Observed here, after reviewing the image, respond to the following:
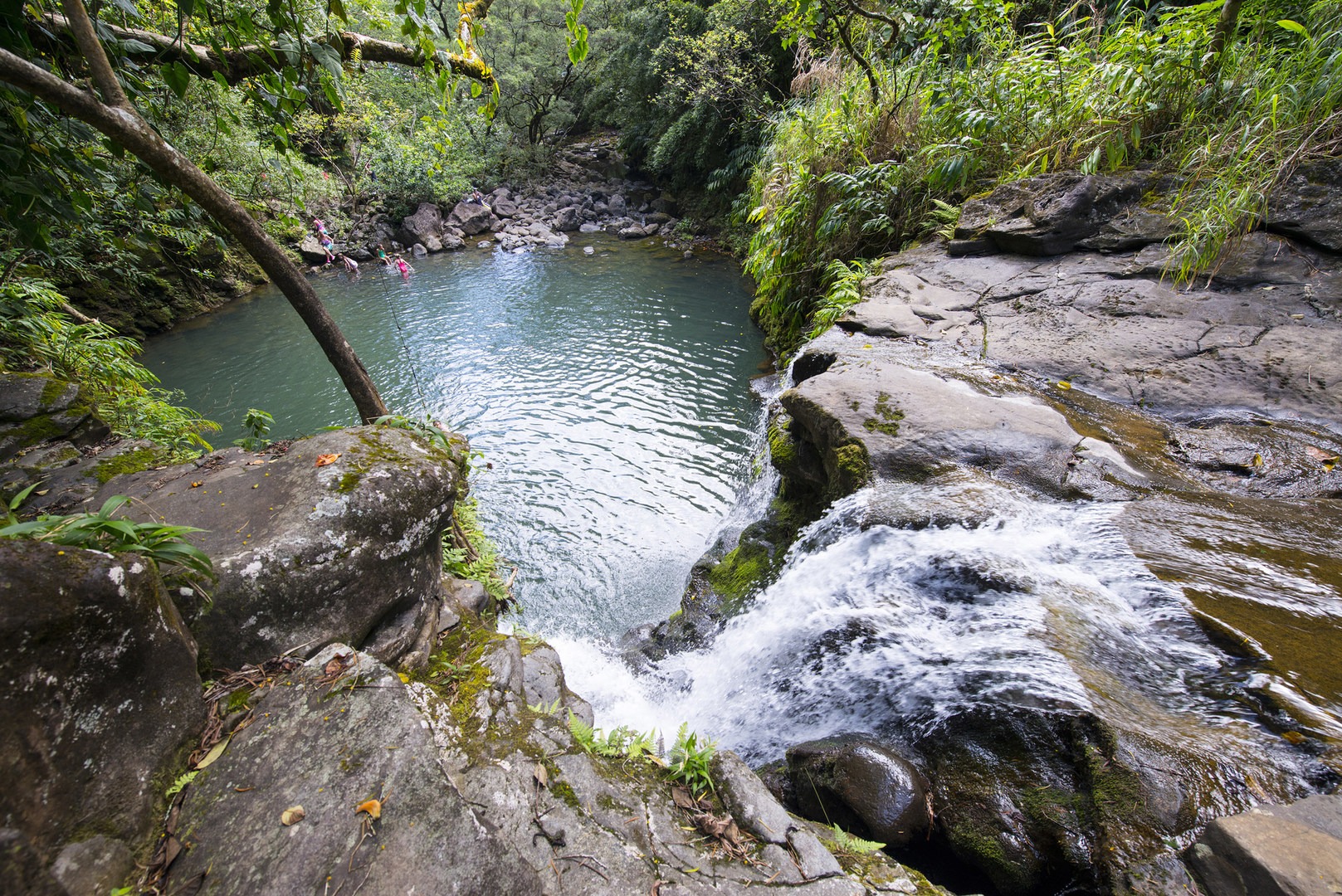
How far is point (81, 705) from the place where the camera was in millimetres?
1558

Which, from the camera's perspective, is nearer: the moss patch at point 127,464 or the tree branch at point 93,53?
the tree branch at point 93,53

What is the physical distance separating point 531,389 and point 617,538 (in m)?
3.98

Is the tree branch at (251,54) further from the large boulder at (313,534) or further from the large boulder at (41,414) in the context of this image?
the large boulder at (41,414)

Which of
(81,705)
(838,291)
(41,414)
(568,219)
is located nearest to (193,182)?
(41,414)

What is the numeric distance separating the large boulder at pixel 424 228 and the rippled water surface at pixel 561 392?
4.19 meters

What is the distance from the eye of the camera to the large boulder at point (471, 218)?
20.6 metres

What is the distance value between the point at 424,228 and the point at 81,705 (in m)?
21.2

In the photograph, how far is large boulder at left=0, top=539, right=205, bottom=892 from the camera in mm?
1384

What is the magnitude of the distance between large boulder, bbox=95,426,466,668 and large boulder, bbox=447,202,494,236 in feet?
65.6

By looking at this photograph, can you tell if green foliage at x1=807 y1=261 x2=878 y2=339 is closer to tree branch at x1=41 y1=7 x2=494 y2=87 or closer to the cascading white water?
the cascading white water

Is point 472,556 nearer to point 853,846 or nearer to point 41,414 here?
point 41,414

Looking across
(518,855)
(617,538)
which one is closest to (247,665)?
(518,855)

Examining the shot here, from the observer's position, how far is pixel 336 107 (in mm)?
2850

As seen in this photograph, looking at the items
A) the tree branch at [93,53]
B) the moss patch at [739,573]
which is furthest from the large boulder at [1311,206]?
the tree branch at [93,53]
